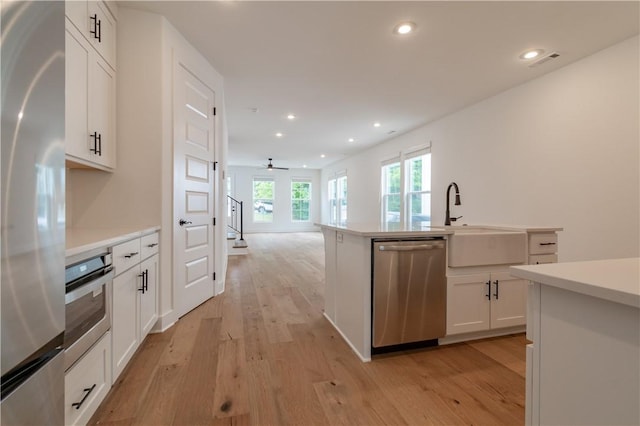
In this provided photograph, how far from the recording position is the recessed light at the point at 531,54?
296 centimetres

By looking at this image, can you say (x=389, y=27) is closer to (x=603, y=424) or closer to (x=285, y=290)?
(x=603, y=424)

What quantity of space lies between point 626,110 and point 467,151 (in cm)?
199

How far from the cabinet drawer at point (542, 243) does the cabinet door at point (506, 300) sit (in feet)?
1.02

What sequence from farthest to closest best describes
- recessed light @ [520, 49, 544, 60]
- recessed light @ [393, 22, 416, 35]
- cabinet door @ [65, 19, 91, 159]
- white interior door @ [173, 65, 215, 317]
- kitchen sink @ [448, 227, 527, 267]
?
recessed light @ [520, 49, 544, 60]
white interior door @ [173, 65, 215, 317]
recessed light @ [393, 22, 416, 35]
kitchen sink @ [448, 227, 527, 267]
cabinet door @ [65, 19, 91, 159]

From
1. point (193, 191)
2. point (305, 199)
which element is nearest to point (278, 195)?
point (305, 199)

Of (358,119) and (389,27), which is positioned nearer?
(389,27)

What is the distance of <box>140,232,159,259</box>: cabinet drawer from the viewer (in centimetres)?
208

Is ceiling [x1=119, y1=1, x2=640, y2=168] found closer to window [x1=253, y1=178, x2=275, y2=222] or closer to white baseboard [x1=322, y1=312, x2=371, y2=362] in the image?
white baseboard [x1=322, y1=312, x2=371, y2=362]

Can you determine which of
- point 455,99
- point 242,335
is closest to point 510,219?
point 455,99

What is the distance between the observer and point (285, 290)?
3719 millimetres

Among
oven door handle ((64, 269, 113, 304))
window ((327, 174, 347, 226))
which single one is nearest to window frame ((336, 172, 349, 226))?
window ((327, 174, 347, 226))

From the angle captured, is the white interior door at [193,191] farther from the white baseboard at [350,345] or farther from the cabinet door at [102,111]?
the white baseboard at [350,345]

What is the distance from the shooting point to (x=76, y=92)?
1829mm

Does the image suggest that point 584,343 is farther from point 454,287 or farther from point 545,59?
point 545,59
